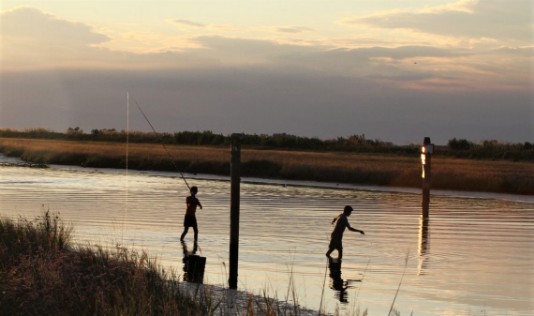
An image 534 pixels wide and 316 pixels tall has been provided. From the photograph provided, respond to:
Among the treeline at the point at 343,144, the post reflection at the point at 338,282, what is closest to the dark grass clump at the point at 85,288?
the post reflection at the point at 338,282

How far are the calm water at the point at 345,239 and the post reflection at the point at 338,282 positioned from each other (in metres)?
0.03

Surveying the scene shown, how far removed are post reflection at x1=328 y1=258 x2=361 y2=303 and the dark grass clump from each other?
3.02 m

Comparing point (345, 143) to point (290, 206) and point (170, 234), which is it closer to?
point (290, 206)

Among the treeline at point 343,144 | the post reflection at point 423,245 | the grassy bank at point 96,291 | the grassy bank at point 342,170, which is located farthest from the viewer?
the treeline at point 343,144

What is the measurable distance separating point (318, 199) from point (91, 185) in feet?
42.0

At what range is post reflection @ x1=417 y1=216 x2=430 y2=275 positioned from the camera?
17938 millimetres

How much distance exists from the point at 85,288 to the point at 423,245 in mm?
11399

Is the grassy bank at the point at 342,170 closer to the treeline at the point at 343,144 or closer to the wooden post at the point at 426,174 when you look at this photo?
the treeline at the point at 343,144

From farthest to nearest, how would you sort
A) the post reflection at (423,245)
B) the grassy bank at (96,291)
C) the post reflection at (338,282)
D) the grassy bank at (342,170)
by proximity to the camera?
the grassy bank at (342,170) → the post reflection at (423,245) → the post reflection at (338,282) → the grassy bank at (96,291)

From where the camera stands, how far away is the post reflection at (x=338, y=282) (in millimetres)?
14430

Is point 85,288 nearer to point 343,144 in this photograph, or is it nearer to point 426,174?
point 426,174

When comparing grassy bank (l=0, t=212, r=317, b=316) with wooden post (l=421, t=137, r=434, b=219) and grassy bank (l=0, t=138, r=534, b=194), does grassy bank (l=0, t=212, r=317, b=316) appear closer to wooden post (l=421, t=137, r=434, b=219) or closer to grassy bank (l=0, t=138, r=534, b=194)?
wooden post (l=421, t=137, r=434, b=219)

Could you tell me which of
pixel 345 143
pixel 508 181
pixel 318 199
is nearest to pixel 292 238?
pixel 318 199

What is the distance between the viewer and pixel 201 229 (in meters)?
24.1
